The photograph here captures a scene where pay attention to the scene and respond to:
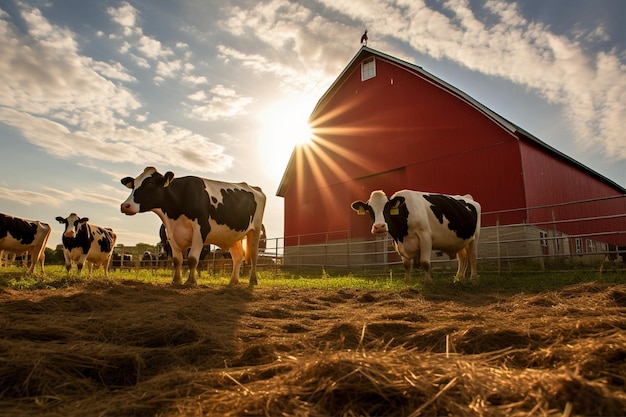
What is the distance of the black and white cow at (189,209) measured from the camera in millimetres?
7543

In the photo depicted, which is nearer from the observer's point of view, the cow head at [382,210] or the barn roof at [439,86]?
the cow head at [382,210]

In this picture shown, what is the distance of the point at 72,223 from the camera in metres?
12.9

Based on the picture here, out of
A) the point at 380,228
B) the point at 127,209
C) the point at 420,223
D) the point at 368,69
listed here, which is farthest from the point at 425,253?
the point at 368,69

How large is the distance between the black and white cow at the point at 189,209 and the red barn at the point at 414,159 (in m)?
8.87

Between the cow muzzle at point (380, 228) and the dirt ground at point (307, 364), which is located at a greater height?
the cow muzzle at point (380, 228)

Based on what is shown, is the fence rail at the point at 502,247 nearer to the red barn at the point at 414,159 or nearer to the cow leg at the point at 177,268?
the red barn at the point at 414,159

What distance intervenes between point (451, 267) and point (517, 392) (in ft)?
42.5

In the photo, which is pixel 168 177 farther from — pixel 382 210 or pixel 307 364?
pixel 307 364

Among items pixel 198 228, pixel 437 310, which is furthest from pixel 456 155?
pixel 437 310

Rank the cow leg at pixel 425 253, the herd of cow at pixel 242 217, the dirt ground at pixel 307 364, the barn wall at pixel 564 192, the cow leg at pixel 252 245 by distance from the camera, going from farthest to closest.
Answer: the barn wall at pixel 564 192 < the cow leg at pixel 252 245 < the cow leg at pixel 425 253 < the herd of cow at pixel 242 217 < the dirt ground at pixel 307 364

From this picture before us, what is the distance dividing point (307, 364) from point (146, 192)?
21.3 feet

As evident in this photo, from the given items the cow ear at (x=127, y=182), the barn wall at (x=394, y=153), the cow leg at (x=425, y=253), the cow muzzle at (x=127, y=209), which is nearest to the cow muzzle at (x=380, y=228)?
the cow leg at (x=425, y=253)

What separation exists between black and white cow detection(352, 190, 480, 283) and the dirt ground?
473cm

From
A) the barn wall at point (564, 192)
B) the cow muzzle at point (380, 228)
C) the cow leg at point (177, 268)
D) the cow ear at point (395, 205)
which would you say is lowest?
the cow leg at point (177, 268)
